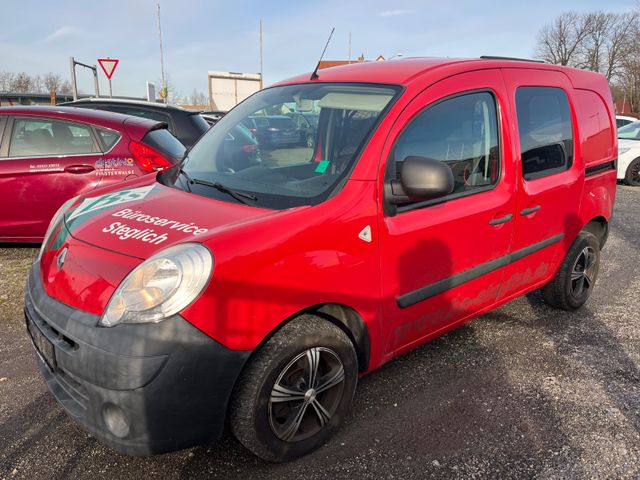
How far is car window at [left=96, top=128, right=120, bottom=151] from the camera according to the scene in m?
5.09

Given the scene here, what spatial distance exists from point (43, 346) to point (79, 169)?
3.12 meters

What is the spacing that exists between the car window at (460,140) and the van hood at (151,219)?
89 cm

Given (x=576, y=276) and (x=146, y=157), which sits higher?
(x=146, y=157)

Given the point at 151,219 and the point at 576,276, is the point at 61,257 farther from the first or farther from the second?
the point at 576,276

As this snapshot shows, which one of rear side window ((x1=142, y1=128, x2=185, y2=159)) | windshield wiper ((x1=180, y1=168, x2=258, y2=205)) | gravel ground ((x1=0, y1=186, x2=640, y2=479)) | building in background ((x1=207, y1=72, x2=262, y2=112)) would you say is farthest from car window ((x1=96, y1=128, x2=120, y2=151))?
building in background ((x1=207, y1=72, x2=262, y2=112))

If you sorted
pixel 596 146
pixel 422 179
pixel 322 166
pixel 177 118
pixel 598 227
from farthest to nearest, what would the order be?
1. pixel 177 118
2. pixel 598 227
3. pixel 596 146
4. pixel 322 166
5. pixel 422 179

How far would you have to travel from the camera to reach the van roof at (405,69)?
9.21ft

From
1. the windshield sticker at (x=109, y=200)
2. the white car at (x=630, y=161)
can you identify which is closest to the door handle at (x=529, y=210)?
the windshield sticker at (x=109, y=200)

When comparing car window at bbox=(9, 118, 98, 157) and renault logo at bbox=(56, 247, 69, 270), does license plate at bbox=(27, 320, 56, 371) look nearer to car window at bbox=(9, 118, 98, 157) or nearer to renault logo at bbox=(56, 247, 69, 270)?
renault logo at bbox=(56, 247, 69, 270)

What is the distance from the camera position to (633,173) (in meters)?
11.4

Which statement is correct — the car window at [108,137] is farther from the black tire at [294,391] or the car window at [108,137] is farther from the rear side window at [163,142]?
the black tire at [294,391]

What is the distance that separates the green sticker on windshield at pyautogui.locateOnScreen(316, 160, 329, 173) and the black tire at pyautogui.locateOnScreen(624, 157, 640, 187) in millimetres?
11014

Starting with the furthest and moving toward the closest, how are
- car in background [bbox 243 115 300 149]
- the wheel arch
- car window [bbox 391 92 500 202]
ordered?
the wheel arch, car in background [bbox 243 115 300 149], car window [bbox 391 92 500 202]

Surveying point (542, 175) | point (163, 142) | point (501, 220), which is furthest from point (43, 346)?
point (163, 142)
